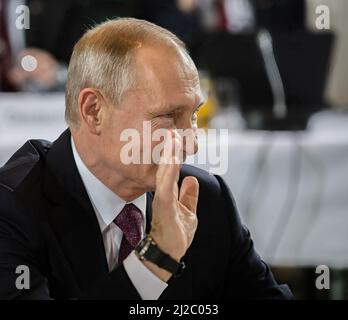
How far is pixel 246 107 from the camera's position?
207 cm

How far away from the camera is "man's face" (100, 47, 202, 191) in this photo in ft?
2.52

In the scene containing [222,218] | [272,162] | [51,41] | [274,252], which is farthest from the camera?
[272,162]

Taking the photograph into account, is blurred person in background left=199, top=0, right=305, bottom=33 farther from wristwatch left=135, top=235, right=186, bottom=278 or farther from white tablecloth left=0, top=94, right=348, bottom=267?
wristwatch left=135, top=235, right=186, bottom=278

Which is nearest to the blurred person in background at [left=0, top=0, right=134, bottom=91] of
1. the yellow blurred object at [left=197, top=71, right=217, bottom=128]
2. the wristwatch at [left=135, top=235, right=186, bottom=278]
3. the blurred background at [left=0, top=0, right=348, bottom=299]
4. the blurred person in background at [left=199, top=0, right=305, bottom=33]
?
the blurred background at [left=0, top=0, right=348, bottom=299]

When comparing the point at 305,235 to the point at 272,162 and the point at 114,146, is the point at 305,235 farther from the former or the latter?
the point at 114,146

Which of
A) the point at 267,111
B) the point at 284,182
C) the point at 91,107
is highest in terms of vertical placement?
the point at 91,107

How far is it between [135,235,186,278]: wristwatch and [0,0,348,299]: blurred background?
62 cm

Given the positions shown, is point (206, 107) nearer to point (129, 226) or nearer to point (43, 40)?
point (43, 40)

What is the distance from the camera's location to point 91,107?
80 centimetres

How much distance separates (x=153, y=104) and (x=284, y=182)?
110cm

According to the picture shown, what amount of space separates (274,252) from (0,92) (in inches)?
28.3

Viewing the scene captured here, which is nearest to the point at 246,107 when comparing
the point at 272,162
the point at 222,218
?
the point at 272,162

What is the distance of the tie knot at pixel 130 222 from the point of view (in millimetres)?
842

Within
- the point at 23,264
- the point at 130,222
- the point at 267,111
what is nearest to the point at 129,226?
the point at 130,222
